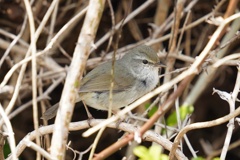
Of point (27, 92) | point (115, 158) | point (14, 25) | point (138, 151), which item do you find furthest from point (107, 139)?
point (138, 151)

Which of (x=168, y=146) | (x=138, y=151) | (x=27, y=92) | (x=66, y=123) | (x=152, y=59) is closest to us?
(x=66, y=123)

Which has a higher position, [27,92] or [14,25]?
[14,25]

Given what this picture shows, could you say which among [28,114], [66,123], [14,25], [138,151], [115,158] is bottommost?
[115,158]

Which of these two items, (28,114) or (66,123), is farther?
(28,114)

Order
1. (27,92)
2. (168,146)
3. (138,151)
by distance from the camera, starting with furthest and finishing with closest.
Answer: (27,92)
(168,146)
(138,151)

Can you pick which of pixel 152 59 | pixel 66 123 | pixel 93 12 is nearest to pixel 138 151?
pixel 66 123

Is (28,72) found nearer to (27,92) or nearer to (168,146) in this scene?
(27,92)

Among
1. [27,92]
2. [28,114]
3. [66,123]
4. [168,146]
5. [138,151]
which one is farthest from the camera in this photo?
[28,114]

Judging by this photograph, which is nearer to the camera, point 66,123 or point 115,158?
point 66,123

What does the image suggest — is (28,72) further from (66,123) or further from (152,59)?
(66,123)
